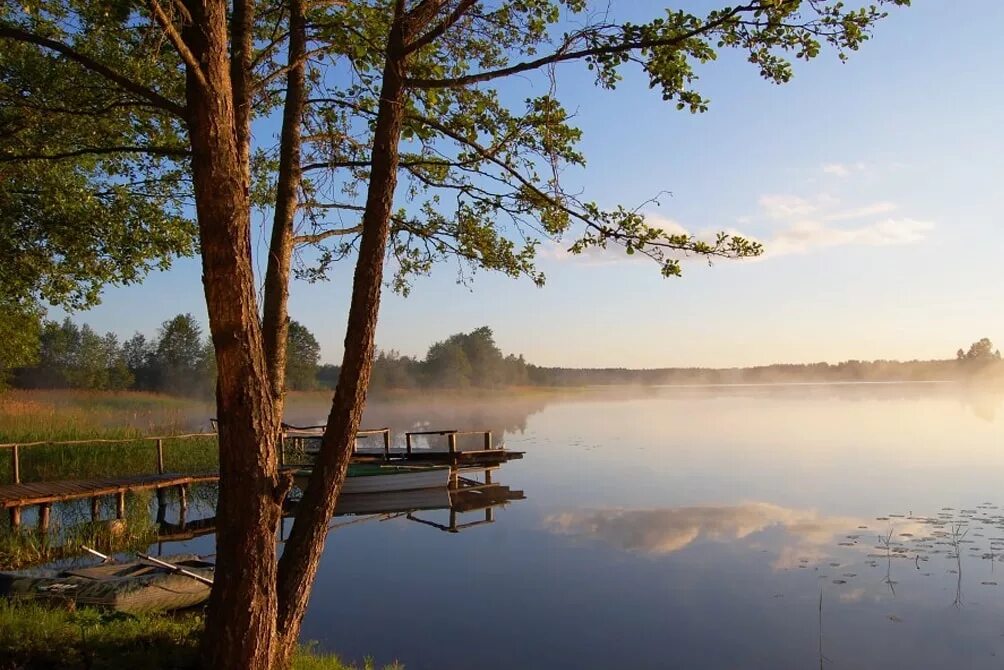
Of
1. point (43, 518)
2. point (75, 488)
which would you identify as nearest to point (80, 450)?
point (75, 488)

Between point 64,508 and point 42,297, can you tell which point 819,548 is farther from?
point 64,508

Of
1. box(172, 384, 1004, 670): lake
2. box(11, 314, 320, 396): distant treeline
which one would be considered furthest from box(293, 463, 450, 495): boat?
box(11, 314, 320, 396): distant treeline

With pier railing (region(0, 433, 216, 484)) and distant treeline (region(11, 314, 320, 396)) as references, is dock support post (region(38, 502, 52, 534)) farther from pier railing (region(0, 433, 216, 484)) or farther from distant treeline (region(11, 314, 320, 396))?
distant treeline (region(11, 314, 320, 396))

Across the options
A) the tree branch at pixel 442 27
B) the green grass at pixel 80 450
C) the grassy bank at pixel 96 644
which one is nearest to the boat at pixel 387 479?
the green grass at pixel 80 450

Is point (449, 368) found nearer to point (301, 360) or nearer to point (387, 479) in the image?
point (301, 360)

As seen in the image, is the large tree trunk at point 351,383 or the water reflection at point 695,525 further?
the water reflection at point 695,525

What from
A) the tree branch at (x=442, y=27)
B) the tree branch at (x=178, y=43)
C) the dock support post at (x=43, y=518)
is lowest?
the dock support post at (x=43, y=518)

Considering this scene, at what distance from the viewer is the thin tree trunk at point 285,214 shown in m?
7.30

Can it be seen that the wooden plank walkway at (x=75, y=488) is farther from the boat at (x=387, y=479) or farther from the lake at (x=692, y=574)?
the boat at (x=387, y=479)

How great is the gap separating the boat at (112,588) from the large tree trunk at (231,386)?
126 inches

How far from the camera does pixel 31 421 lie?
20.3 m

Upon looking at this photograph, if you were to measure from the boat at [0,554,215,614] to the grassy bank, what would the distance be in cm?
84

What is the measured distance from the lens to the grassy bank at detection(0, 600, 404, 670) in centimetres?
449

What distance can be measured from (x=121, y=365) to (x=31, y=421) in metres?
47.5
